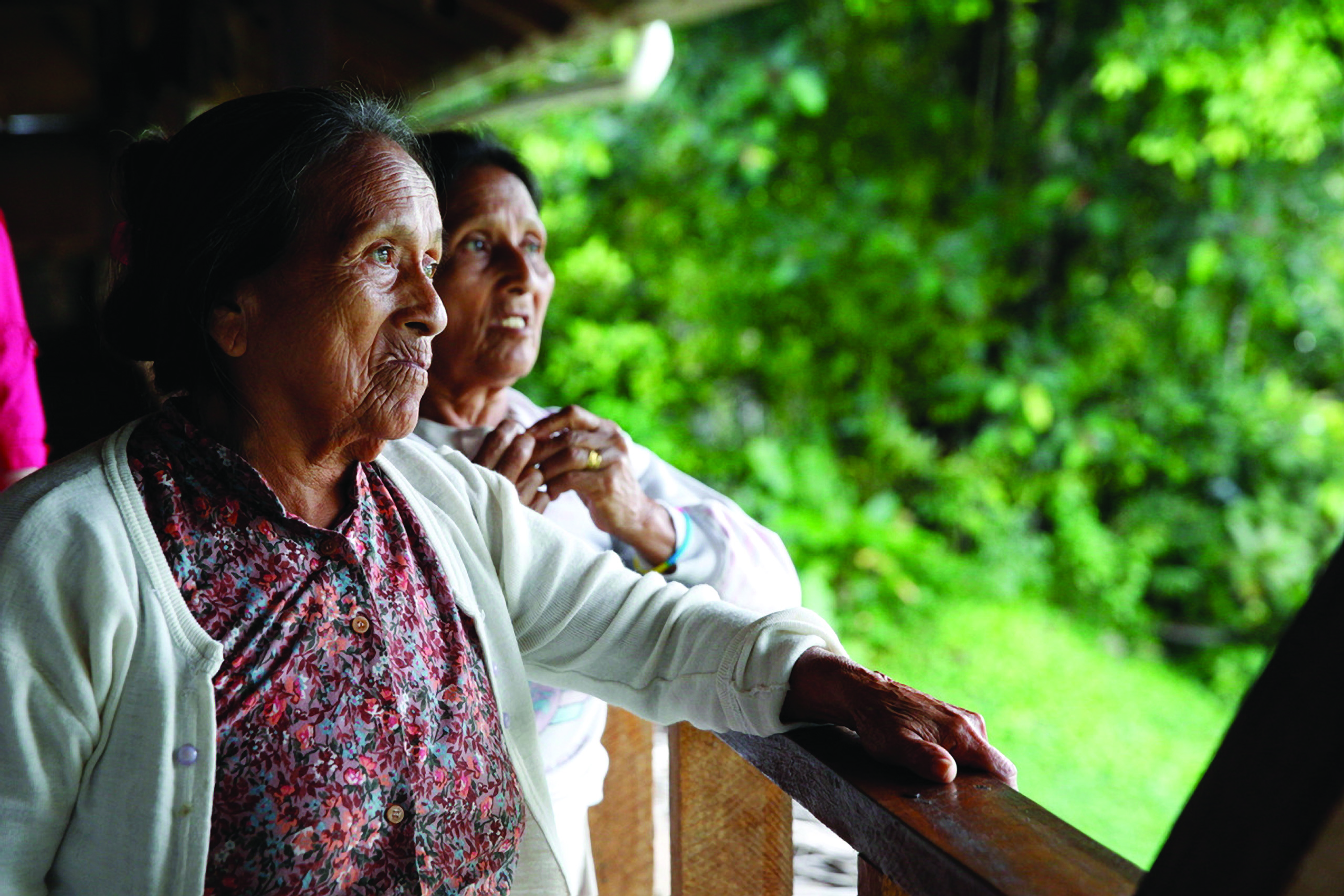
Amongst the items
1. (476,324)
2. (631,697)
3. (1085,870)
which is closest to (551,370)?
(476,324)

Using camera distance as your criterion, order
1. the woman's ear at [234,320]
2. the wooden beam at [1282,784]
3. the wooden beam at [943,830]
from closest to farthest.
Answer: the wooden beam at [1282,784]
the wooden beam at [943,830]
the woman's ear at [234,320]

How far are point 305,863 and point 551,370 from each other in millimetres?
5261

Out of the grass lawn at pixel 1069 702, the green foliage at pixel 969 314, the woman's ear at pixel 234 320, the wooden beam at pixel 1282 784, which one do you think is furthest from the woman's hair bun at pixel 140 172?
the green foliage at pixel 969 314

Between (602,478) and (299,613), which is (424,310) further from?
(602,478)

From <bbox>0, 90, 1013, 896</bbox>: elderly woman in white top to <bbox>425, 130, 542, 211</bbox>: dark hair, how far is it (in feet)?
1.58

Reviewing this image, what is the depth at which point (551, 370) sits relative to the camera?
6156mm

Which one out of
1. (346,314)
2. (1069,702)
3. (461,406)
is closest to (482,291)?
(461,406)

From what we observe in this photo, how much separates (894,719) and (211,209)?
0.81 meters

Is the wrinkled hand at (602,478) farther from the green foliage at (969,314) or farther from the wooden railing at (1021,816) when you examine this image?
the green foliage at (969,314)

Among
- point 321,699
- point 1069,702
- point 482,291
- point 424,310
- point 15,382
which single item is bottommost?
point 321,699

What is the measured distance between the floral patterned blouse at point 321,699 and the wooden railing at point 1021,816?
11.5 inches

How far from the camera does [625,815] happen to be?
6.03ft

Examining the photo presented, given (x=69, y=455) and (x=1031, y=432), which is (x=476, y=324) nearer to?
(x=69, y=455)

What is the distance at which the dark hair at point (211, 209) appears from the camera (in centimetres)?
106
